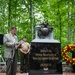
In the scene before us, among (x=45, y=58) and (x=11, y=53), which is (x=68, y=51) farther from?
(x=11, y=53)

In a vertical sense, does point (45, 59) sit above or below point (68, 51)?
above

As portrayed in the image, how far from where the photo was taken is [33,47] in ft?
30.2

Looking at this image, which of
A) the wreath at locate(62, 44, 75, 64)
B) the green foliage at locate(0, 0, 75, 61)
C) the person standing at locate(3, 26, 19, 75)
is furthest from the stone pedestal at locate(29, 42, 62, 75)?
the green foliage at locate(0, 0, 75, 61)

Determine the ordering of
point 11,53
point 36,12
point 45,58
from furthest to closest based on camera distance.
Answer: point 36,12
point 45,58
point 11,53

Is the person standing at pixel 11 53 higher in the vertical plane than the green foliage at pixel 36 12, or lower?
lower

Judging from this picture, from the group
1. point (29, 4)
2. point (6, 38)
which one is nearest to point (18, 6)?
point (29, 4)

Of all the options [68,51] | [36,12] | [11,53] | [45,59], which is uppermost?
[36,12]

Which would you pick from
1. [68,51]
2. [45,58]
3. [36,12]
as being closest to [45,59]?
[45,58]

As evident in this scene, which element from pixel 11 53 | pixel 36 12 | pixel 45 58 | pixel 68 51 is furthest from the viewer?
pixel 36 12

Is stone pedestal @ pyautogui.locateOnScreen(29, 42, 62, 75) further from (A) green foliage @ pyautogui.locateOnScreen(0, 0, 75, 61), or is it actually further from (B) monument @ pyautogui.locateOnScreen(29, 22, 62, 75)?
(A) green foliage @ pyautogui.locateOnScreen(0, 0, 75, 61)

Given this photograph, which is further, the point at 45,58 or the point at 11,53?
the point at 45,58

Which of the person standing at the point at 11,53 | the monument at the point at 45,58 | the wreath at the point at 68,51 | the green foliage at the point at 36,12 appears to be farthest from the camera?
the green foliage at the point at 36,12

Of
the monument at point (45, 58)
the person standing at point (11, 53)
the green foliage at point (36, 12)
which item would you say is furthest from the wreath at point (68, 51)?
the green foliage at point (36, 12)

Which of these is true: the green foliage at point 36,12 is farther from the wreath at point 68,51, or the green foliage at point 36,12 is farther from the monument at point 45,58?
the monument at point 45,58
